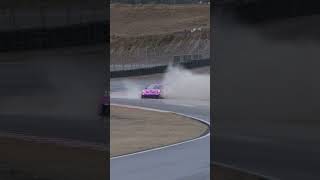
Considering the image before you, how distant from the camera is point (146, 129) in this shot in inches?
948

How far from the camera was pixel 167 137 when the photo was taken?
21.1 meters

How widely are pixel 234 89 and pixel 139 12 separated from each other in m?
62.3

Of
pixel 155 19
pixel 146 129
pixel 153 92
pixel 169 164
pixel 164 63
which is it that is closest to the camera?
pixel 169 164

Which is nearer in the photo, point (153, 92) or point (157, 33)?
point (153, 92)

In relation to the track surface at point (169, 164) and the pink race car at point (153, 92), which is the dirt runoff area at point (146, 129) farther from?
the pink race car at point (153, 92)

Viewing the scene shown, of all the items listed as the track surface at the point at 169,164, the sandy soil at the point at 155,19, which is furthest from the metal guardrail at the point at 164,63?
the track surface at the point at 169,164

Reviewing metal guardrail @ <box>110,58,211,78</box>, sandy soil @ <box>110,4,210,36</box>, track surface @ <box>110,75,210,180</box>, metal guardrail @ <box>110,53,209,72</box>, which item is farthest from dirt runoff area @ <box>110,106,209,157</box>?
sandy soil @ <box>110,4,210,36</box>

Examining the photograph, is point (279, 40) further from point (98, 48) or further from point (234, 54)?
point (98, 48)

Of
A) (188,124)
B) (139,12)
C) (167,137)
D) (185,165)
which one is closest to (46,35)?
(185,165)

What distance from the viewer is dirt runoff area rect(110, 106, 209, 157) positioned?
18766 millimetres

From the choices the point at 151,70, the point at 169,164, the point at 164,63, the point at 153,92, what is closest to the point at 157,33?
the point at 164,63

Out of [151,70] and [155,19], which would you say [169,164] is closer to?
[151,70]

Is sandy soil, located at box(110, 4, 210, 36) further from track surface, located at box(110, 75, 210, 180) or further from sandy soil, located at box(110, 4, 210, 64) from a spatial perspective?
track surface, located at box(110, 75, 210, 180)

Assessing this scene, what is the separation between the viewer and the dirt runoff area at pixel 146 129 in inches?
739
